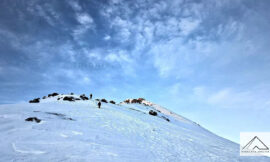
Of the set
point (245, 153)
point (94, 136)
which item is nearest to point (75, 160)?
point (94, 136)

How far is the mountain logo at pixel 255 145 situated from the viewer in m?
13.8

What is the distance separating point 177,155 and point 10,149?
8.97m

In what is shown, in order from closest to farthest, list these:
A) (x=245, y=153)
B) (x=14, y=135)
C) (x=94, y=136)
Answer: (x=14, y=135)
(x=94, y=136)
(x=245, y=153)

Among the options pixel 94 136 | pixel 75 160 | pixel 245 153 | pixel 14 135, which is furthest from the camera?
pixel 245 153

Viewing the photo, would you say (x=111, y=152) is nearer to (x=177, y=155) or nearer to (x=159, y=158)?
(x=159, y=158)

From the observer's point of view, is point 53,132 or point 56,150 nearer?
point 56,150

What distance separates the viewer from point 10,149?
7078 millimetres

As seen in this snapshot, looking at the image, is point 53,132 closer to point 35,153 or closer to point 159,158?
point 35,153

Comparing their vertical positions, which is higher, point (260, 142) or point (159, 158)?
point (260, 142)

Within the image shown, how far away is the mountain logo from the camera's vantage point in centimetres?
1384

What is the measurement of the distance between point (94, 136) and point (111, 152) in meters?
2.69

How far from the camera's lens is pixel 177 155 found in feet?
33.3

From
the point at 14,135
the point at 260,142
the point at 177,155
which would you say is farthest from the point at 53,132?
the point at 260,142

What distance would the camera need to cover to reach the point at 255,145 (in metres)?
14.1
